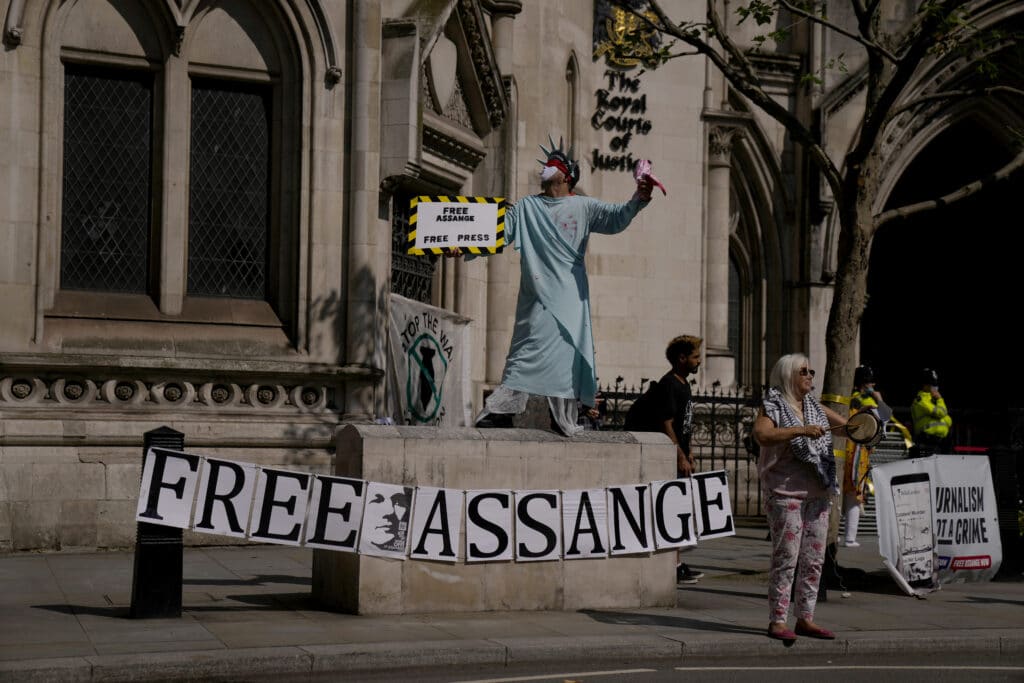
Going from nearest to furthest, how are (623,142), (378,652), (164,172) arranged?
1. (378,652)
2. (164,172)
3. (623,142)

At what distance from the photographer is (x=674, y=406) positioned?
12.8 m

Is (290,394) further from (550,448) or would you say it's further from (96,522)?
(550,448)

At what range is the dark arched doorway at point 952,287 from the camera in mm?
31922

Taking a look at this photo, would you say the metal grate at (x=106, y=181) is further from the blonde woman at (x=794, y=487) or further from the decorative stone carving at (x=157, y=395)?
the blonde woman at (x=794, y=487)

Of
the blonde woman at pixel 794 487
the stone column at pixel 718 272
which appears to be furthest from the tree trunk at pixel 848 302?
the stone column at pixel 718 272

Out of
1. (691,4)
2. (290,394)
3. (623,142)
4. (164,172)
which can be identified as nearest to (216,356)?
(290,394)

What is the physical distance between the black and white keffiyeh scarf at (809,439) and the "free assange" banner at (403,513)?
4.97ft

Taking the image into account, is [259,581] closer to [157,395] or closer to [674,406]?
[157,395]

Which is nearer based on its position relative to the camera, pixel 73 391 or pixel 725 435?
pixel 73 391

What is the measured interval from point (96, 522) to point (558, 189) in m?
5.51

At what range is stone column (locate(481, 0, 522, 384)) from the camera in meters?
19.6

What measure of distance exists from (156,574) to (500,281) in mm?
10652

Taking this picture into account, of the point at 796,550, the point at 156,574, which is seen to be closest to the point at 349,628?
the point at 156,574

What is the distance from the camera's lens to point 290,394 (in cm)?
1502
